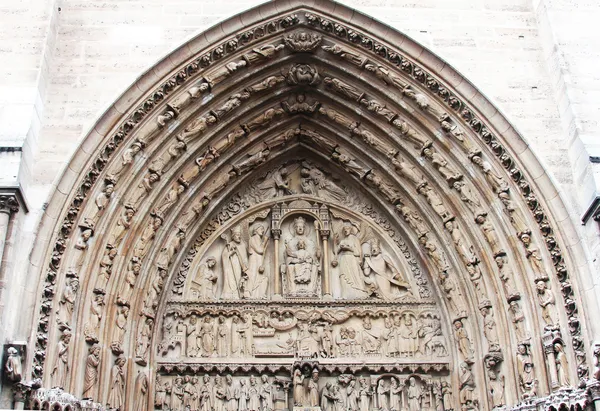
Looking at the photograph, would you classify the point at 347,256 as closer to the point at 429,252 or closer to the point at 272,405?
the point at 429,252

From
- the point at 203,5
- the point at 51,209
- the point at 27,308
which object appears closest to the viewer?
the point at 27,308

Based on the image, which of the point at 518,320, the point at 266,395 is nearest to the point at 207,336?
the point at 266,395

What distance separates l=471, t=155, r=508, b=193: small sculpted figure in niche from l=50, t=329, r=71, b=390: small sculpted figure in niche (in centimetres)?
478

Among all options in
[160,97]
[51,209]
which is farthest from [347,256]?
[51,209]

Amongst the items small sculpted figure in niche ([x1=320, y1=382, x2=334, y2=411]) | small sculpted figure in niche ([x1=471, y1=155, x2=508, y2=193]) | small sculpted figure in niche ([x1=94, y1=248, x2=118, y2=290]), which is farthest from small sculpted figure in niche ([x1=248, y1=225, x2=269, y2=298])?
small sculpted figure in niche ([x1=471, y1=155, x2=508, y2=193])

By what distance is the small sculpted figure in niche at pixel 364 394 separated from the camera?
899 centimetres

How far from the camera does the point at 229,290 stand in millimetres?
9578

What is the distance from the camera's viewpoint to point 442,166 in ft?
30.7

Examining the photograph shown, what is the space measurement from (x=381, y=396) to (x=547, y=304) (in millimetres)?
2151

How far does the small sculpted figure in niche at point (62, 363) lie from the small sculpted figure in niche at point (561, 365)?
4.82 m

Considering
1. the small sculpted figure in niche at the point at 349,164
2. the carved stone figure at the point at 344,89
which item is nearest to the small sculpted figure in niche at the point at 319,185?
the small sculpted figure in niche at the point at 349,164

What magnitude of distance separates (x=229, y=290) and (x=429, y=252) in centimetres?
245

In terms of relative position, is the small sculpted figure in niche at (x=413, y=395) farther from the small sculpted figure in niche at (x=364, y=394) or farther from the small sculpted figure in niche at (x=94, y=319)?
the small sculpted figure in niche at (x=94, y=319)

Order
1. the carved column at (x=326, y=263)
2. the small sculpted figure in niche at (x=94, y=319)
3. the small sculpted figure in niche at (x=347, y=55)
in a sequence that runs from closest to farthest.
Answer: the small sculpted figure in niche at (x=94, y=319) → the small sculpted figure in niche at (x=347, y=55) → the carved column at (x=326, y=263)
